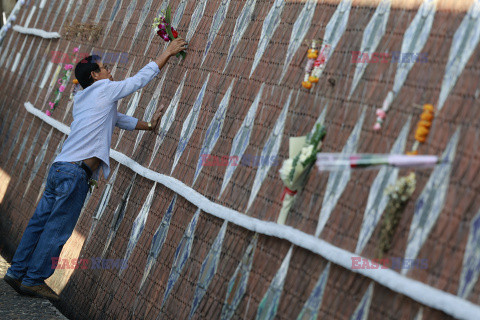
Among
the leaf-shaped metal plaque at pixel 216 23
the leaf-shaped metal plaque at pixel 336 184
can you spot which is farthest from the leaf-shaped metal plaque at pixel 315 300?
the leaf-shaped metal plaque at pixel 216 23

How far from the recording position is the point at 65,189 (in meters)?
5.31

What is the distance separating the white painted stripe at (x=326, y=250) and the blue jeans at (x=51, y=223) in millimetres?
452

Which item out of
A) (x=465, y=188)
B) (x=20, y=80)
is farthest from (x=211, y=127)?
(x=20, y=80)

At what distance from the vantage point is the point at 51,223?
537 centimetres

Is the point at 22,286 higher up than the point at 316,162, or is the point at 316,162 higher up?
the point at 316,162

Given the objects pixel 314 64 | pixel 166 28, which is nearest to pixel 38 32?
pixel 166 28

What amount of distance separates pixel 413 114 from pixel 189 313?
1888 millimetres

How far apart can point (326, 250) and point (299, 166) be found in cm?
50

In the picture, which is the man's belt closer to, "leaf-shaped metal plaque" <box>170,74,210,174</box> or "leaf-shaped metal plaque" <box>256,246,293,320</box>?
"leaf-shaped metal plaque" <box>170,74,210,174</box>

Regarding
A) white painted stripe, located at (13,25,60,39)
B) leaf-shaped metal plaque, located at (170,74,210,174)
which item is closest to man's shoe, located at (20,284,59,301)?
leaf-shaped metal plaque, located at (170,74,210,174)

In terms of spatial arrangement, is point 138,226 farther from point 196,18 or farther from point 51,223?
point 196,18

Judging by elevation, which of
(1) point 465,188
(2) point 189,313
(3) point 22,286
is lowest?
(3) point 22,286

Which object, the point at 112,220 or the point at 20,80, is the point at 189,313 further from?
the point at 20,80

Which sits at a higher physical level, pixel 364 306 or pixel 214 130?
pixel 214 130
